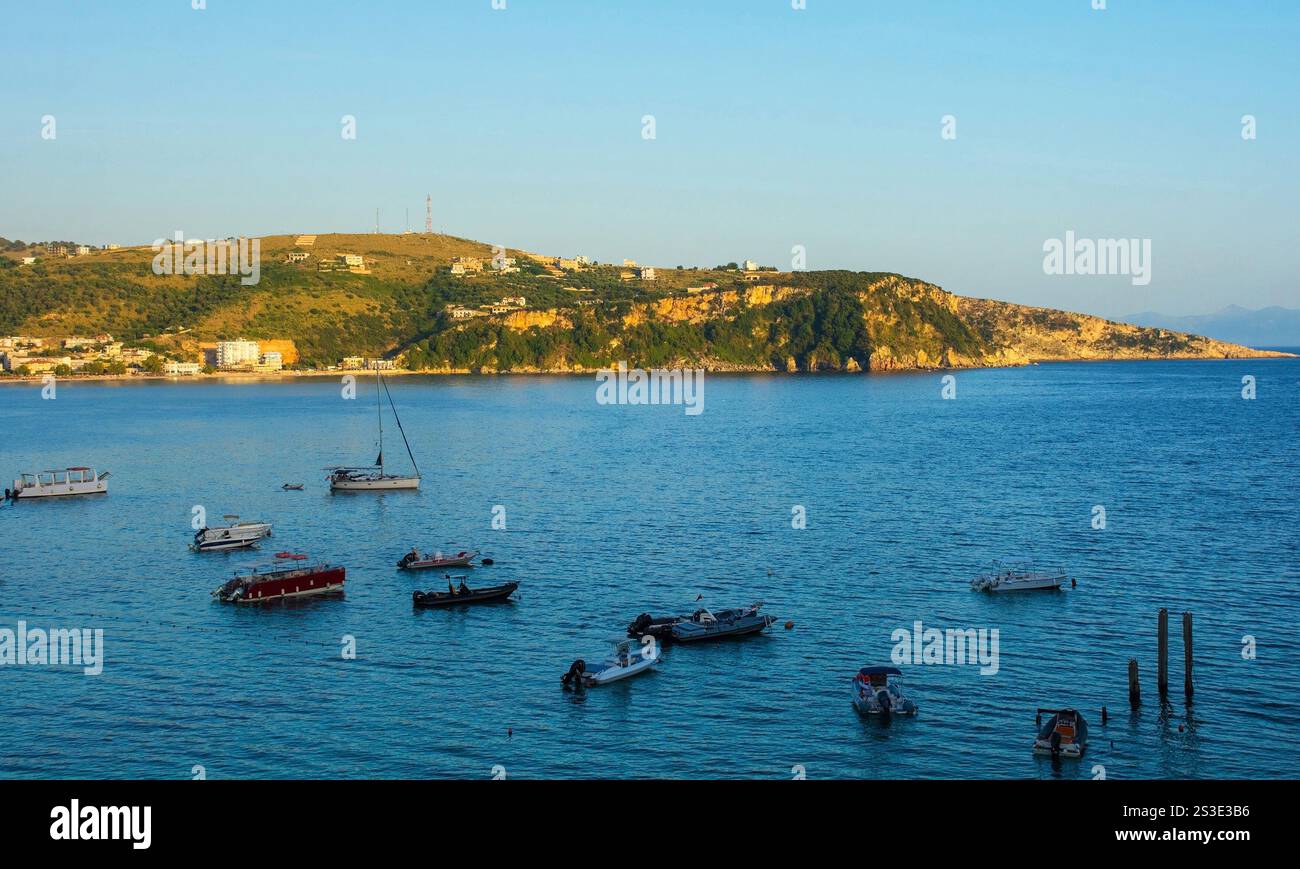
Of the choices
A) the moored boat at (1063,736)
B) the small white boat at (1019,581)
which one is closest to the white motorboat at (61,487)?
the small white boat at (1019,581)

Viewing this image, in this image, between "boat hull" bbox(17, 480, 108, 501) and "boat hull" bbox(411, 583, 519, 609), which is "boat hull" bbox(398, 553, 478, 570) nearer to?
"boat hull" bbox(411, 583, 519, 609)

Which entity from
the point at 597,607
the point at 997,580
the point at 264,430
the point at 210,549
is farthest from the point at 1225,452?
the point at 264,430

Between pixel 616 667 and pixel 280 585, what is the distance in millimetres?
18102

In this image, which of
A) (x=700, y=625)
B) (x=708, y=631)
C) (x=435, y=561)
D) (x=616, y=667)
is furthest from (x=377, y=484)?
(x=616, y=667)

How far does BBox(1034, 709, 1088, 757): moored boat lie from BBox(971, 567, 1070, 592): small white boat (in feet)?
54.8

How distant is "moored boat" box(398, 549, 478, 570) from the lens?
52094mm

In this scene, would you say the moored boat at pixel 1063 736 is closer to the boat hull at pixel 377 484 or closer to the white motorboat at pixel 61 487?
the boat hull at pixel 377 484

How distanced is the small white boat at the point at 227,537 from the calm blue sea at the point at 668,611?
1028mm

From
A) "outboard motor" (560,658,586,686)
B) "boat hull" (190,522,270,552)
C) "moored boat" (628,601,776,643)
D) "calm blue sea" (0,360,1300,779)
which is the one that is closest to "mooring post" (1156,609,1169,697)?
"calm blue sea" (0,360,1300,779)

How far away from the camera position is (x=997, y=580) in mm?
45906

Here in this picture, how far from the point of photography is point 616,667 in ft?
115
